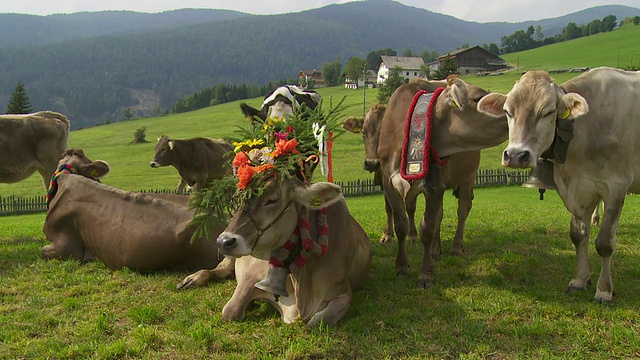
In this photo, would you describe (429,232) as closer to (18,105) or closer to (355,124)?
(355,124)

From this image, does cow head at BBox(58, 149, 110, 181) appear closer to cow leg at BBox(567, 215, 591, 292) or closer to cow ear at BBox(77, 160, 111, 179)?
cow ear at BBox(77, 160, 111, 179)

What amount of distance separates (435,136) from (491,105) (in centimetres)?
87

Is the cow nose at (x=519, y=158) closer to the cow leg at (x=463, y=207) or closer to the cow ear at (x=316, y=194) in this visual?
the cow ear at (x=316, y=194)

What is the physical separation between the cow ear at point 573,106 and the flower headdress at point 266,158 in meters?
2.32

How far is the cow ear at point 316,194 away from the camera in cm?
495

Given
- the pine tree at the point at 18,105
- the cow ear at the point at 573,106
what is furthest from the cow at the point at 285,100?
the pine tree at the point at 18,105

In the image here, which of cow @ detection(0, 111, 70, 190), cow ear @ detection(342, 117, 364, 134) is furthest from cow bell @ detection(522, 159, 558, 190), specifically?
cow @ detection(0, 111, 70, 190)

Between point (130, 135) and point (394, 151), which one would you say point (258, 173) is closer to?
point (394, 151)

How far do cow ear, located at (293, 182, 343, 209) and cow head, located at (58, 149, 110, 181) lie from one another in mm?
5487

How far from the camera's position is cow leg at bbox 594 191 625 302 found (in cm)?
561

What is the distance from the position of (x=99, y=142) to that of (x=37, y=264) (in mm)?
64393

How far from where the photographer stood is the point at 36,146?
1123 cm

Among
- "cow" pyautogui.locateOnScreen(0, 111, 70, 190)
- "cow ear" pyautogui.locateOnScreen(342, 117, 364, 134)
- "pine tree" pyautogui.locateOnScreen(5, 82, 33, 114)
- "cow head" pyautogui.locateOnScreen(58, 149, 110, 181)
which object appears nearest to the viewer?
"cow head" pyautogui.locateOnScreen(58, 149, 110, 181)

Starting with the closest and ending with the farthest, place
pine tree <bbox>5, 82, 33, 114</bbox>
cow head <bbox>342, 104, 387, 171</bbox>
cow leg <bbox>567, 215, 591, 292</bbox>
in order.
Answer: cow leg <bbox>567, 215, 591, 292</bbox> → cow head <bbox>342, 104, 387, 171</bbox> → pine tree <bbox>5, 82, 33, 114</bbox>
